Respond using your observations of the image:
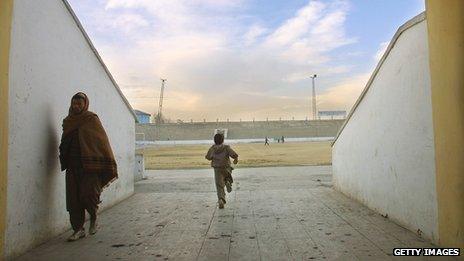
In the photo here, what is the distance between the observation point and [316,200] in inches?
344

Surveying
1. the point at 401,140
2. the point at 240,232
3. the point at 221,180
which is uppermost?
the point at 401,140

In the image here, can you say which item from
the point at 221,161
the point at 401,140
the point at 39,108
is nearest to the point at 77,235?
the point at 39,108

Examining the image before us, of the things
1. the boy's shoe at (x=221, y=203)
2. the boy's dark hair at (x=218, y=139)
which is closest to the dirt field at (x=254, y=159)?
the boy's dark hair at (x=218, y=139)

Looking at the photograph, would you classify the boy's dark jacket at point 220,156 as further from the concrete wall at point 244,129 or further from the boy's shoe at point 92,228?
the concrete wall at point 244,129

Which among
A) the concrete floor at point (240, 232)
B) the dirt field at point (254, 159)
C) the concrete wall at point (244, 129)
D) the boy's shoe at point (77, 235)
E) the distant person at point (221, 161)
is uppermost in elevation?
the concrete wall at point (244, 129)

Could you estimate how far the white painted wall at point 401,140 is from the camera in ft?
16.5

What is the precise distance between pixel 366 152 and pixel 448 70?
346cm

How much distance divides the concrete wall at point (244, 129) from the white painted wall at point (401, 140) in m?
69.0

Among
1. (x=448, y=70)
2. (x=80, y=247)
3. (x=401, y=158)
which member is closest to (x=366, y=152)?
(x=401, y=158)

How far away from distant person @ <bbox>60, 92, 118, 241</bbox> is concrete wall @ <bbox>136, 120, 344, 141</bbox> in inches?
2788

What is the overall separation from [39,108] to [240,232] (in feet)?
9.78

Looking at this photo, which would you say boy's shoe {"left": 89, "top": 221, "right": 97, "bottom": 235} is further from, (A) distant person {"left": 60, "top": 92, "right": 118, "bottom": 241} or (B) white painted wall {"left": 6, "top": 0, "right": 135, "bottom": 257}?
(B) white painted wall {"left": 6, "top": 0, "right": 135, "bottom": 257}

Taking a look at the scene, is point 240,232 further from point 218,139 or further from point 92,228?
point 218,139

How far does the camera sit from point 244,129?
266ft
